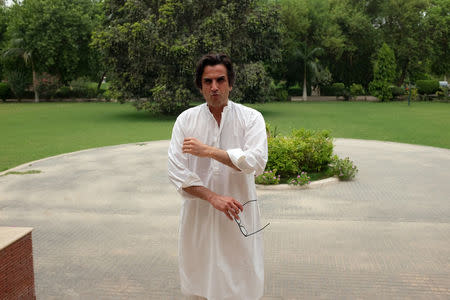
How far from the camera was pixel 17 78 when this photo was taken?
144ft

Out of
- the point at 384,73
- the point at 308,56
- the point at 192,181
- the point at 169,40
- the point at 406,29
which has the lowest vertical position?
the point at 192,181

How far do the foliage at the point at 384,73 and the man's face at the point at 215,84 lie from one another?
41.9 m

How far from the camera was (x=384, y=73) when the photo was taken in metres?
41.8

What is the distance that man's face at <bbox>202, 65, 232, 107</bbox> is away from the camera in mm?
2881

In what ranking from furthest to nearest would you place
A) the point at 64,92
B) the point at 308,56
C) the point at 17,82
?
the point at 64,92, the point at 17,82, the point at 308,56

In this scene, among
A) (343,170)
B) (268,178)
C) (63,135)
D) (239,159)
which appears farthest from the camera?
(63,135)

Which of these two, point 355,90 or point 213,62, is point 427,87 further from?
point 213,62

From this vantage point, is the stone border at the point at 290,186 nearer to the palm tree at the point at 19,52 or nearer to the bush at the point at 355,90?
the bush at the point at 355,90

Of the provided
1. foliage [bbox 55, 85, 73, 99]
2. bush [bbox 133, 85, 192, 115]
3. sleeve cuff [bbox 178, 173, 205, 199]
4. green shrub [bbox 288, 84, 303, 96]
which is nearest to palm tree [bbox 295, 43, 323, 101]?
green shrub [bbox 288, 84, 303, 96]

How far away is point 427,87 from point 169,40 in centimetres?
2986

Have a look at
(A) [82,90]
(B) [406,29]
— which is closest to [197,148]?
(A) [82,90]

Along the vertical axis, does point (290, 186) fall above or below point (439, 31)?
below

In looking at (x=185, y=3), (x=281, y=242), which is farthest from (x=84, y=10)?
(x=281, y=242)

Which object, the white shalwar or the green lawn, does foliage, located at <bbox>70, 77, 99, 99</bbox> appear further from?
the white shalwar
